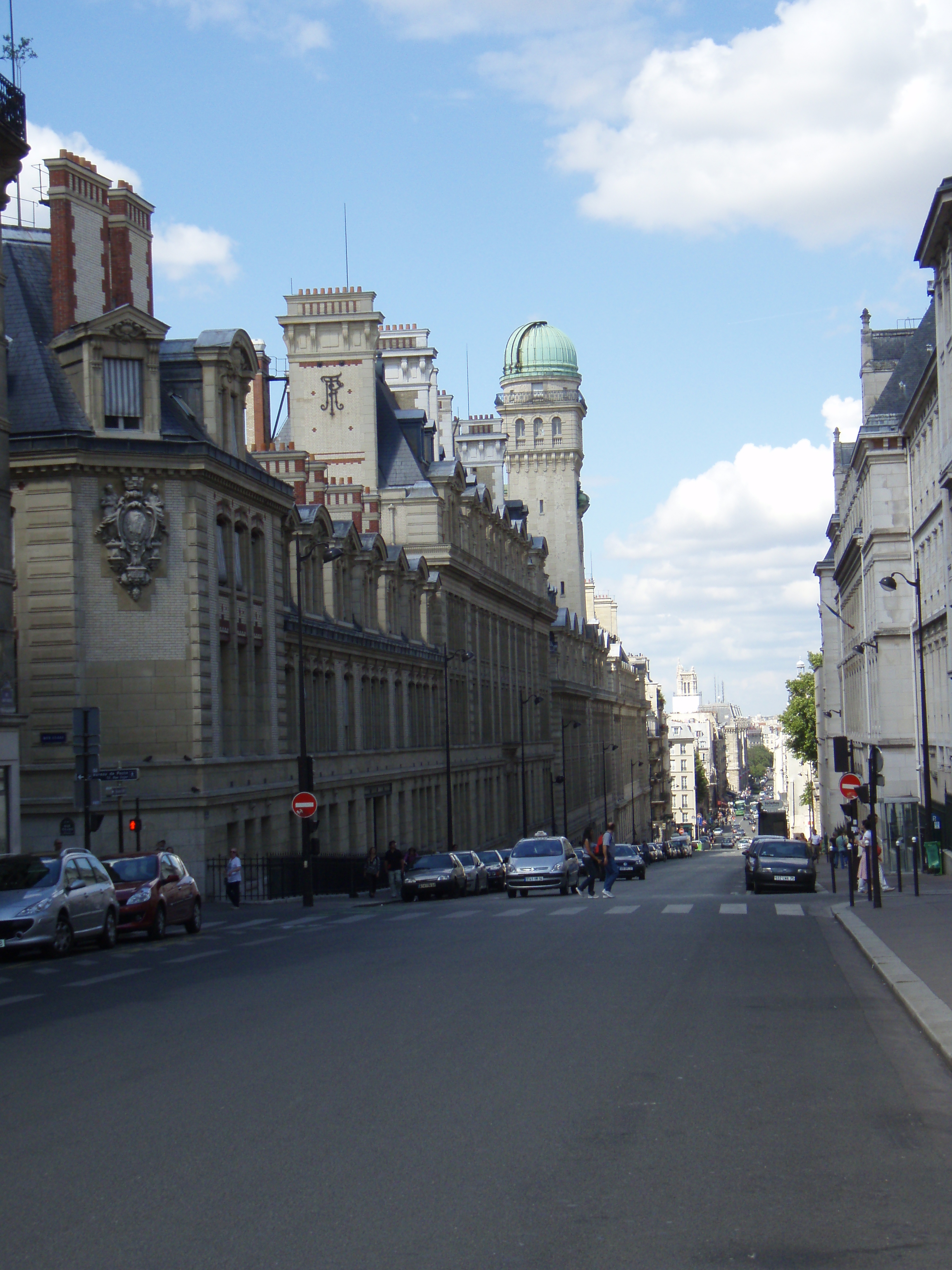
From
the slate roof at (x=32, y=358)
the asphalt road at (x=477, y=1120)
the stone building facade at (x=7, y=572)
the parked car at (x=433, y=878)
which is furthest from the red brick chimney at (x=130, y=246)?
the asphalt road at (x=477, y=1120)

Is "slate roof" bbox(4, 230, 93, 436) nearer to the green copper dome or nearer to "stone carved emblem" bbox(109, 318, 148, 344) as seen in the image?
"stone carved emblem" bbox(109, 318, 148, 344)

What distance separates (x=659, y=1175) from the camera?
781 centimetres

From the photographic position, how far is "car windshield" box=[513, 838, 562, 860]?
4178 centimetres

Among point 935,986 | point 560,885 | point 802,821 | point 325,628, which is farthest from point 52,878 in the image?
point 802,821

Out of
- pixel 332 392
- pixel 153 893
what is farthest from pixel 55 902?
pixel 332 392

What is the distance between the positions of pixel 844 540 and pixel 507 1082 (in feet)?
241

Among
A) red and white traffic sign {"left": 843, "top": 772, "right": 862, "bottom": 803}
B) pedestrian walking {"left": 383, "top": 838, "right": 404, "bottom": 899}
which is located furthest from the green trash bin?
pedestrian walking {"left": 383, "top": 838, "right": 404, "bottom": 899}

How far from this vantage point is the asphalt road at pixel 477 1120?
6.79 meters

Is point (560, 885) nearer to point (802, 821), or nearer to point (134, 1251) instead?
point (134, 1251)

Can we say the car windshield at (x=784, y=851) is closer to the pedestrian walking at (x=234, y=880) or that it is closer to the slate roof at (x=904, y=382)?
the pedestrian walking at (x=234, y=880)

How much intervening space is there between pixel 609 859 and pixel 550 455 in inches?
3584

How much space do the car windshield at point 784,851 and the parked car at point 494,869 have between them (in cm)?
997

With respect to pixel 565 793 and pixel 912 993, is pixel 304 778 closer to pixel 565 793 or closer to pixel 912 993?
pixel 912 993

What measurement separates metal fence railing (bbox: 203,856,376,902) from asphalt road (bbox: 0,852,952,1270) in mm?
19571
